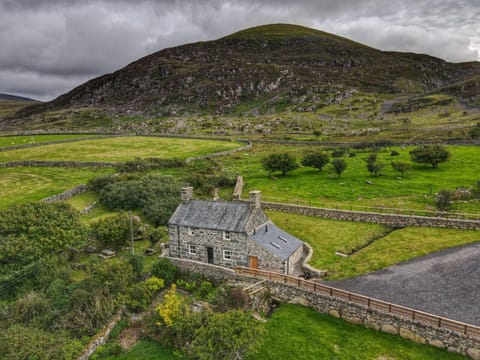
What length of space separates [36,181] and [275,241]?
5586 centimetres

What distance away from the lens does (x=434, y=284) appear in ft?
83.4

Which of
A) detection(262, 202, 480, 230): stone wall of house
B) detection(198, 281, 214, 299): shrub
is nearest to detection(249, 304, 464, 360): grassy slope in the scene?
detection(198, 281, 214, 299): shrub

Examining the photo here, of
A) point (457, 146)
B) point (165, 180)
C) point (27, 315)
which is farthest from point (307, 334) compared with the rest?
point (457, 146)

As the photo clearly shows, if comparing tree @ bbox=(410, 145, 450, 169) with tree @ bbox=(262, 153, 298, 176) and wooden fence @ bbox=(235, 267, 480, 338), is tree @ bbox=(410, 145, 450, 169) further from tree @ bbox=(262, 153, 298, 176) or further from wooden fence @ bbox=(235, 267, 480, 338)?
wooden fence @ bbox=(235, 267, 480, 338)

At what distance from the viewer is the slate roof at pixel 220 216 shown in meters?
30.4

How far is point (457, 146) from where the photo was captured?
85.0 meters

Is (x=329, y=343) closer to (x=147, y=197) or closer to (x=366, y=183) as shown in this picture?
(x=147, y=197)

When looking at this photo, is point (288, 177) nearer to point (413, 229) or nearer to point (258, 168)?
point (258, 168)

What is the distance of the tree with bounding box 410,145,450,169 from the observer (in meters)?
62.8

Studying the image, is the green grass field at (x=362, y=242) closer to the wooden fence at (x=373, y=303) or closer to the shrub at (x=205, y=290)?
the wooden fence at (x=373, y=303)

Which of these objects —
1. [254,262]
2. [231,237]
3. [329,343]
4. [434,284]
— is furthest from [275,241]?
[434,284]

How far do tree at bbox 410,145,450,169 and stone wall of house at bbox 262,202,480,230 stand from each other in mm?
29911

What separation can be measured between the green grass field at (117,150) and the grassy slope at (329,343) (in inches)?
2690

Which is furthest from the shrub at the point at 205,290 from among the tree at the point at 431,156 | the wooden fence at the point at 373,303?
the tree at the point at 431,156
